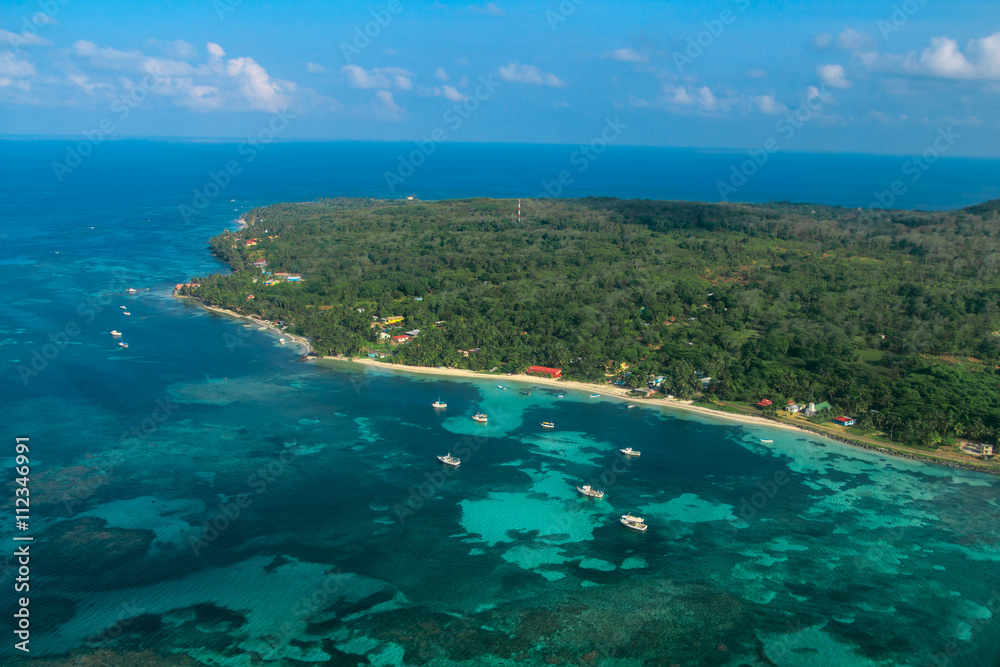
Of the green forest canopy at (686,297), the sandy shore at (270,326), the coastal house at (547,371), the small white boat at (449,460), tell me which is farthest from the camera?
the sandy shore at (270,326)

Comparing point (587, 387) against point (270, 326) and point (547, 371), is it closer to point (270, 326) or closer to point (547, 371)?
point (547, 371)

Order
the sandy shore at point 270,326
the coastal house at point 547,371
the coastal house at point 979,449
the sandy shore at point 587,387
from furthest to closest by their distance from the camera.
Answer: the sandy shore at point 270,326 → the coastal house at point 547,371 → the sandy shore at point 587,387 → the coastal house at point 979,449

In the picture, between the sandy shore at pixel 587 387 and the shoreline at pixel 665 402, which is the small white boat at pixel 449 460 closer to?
the sandy shore at pixel 587 387

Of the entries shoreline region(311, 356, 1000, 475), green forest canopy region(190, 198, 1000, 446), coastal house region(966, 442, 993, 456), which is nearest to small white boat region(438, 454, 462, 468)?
shoreline region(311, 356, 1000, 475)

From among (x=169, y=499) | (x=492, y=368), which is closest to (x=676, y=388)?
(x=492, y=368)

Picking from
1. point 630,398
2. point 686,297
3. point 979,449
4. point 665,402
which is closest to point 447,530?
point 630,398

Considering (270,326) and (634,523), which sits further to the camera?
(270,326)

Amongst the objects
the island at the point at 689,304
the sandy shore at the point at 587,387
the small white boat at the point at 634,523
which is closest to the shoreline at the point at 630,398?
the sandy shore at the point at 587,387
